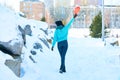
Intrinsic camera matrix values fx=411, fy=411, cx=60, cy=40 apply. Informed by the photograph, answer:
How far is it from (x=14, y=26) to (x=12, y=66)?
1.68 m

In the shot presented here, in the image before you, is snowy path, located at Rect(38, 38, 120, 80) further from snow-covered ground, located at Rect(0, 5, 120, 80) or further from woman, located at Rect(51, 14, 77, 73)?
woman, located at Rect(51, 14, 77, 73)

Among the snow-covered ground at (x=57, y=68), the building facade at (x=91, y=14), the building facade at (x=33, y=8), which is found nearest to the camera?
the snow-covered ground at (x=57, y=68)

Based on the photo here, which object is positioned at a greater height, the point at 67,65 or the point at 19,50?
the point at 19,50

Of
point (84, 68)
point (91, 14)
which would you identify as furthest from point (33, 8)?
point (84, 68)

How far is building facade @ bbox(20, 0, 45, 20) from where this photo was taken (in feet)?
239

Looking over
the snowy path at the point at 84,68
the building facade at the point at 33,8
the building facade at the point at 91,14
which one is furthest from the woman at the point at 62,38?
the building facade at the point at 33,8

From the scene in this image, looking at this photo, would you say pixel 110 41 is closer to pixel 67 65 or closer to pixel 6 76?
pixel 67 65

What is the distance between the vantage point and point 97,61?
1462 centimetres

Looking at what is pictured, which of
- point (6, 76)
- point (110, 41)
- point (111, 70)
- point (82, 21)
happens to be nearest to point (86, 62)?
point (111, 70)

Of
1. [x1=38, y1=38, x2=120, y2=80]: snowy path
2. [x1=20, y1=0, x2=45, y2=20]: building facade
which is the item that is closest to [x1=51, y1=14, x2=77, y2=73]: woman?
[x1=38, y1=38, x2=120, y2=80]: snowy path

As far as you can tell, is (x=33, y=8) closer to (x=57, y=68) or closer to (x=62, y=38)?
(x=57, y=68)

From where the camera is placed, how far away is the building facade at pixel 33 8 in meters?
72.8

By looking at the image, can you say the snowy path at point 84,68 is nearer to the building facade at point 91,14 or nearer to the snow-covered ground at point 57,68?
the snow-covered ground at point 57,68

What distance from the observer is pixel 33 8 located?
80.1m
